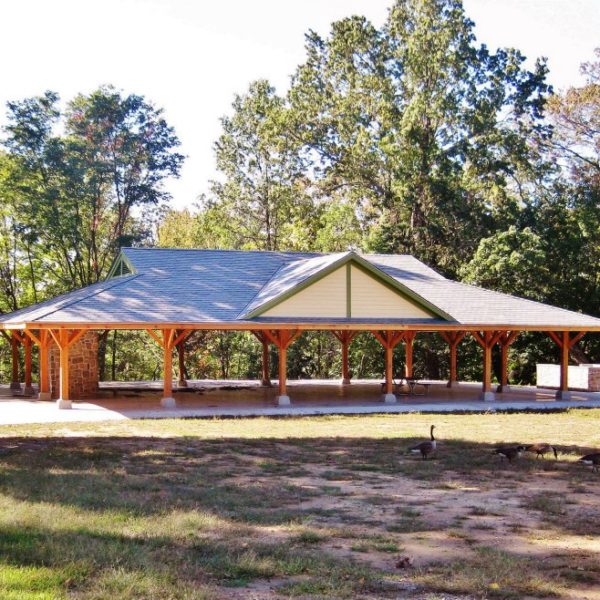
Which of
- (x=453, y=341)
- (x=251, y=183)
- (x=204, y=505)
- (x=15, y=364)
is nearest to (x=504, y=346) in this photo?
(x=453, y=341)

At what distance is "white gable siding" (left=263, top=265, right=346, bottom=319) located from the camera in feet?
70.4

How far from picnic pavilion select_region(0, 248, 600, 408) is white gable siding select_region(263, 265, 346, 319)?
0.03 meters

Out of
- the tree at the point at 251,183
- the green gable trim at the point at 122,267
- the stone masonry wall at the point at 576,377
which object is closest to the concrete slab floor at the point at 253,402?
the stone masonry wall at the point at 576,377

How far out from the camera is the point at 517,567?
6.19 m

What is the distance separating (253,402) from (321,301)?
350 cm

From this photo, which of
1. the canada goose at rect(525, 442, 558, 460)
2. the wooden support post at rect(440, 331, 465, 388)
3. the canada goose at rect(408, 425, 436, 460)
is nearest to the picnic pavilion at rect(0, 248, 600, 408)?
the wooden support post at rect(440, 331, 465, 388)

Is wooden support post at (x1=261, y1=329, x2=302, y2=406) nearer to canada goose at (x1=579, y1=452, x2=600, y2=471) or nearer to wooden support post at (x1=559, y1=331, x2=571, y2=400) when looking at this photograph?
wooden support post at (x1=559, y1=331, x2=571, y2=400)

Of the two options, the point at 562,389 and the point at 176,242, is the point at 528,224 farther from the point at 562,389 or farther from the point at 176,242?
the point at 176,242

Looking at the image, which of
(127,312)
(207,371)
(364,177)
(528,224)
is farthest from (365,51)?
(127,312)

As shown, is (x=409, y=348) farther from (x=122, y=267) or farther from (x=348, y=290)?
(x=122, y=267)

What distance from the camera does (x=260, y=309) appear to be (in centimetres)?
2073

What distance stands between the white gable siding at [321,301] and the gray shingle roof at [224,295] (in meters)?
0.33

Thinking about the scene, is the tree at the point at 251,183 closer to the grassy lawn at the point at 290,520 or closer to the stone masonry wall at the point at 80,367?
the stone masonry wall at the point at 80,367

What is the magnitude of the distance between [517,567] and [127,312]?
15.1 meters
